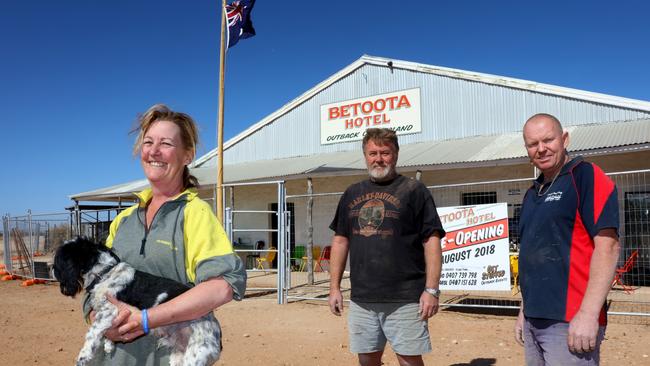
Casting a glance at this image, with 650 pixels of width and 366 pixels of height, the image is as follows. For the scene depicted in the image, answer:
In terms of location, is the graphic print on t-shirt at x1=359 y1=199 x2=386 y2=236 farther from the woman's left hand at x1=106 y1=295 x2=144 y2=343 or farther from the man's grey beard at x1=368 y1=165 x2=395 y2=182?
the woman's left hand at x1=106 y1=295 x2=144 y2=343

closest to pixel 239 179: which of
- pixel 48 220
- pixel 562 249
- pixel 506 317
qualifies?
pixel 48 220

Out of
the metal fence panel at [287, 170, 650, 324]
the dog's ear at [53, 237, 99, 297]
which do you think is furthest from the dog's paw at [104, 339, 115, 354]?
the metal fence panel at [287, 170, 650, 324]

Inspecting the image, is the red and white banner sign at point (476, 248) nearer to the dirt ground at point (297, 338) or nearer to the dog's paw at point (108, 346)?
the dirt ground at point (297, 338)

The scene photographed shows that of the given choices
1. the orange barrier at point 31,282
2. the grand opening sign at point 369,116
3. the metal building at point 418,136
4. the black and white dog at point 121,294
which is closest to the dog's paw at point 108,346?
the black and white dog at point 121,294

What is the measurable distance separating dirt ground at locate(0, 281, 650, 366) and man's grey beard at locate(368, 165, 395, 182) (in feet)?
10.2

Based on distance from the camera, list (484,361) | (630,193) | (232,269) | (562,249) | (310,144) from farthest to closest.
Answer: (310,144) < (630,193) < (484,361) < (562,249) < (232,269)

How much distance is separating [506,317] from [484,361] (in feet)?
9.15

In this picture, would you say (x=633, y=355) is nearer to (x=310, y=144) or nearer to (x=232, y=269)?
(x=232, y=269)

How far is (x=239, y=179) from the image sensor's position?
55.3 feet

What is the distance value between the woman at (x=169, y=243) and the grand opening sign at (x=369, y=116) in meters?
15.2

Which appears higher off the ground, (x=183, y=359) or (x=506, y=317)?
(x=183, y=359)

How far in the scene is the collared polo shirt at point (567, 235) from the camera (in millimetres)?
2498

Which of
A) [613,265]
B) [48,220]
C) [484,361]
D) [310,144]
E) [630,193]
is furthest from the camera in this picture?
[310,144]

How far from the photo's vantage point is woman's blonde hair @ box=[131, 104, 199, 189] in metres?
2.07
